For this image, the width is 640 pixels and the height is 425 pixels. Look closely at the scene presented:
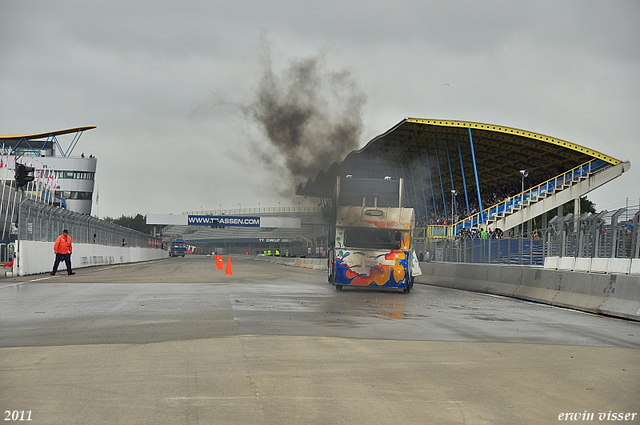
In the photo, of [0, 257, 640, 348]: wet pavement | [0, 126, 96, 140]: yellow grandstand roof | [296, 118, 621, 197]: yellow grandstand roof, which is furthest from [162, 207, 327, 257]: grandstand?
[0, 257, 640, 348]: wet pavement

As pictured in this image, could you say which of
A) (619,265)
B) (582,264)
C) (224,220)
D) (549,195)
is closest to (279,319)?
(619,265)

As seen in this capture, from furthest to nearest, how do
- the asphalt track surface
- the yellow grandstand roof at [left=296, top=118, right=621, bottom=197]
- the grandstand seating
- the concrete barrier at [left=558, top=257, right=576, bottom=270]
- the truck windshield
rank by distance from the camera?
the yellow grandstand roof at [left=296, top=118, right=621, bottom=197] → the grandstand seating → the truck windshield → the concrete barrier at [left=558, top=257, right=576, bottom=270] → the asphalt track surface

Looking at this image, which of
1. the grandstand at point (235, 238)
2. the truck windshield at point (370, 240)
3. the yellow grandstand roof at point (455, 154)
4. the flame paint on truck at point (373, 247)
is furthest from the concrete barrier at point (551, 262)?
the grandstand at point (235, 238)

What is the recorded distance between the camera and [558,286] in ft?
58.7

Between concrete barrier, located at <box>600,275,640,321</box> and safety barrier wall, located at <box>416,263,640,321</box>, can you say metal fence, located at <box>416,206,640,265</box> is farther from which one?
concrete barrier, located at <box>600,275,640,321</box>

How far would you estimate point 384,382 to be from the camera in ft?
21.9

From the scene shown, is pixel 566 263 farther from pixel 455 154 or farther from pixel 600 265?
pixel 455 154

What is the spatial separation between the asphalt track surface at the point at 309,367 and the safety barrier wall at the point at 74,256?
50.0 ft

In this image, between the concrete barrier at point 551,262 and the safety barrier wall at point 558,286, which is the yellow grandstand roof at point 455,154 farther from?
the concrete barrier at point 551,262

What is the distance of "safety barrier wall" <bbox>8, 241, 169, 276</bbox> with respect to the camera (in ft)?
91.7

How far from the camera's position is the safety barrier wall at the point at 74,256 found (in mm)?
27938

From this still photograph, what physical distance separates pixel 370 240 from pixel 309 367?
15.5 meters

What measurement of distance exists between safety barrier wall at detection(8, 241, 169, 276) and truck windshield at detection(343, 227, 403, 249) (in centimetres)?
1351

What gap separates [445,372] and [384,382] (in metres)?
0.88
